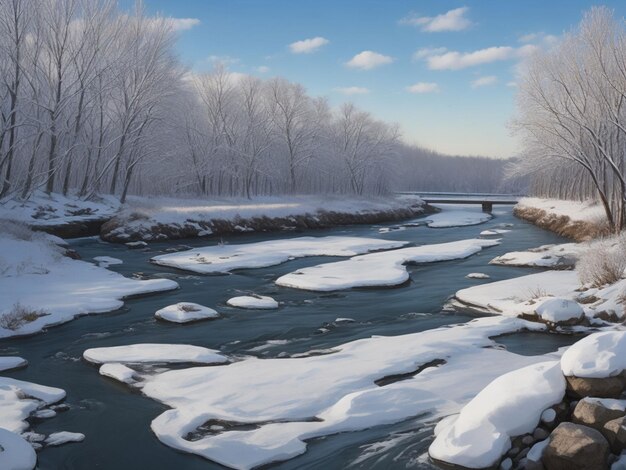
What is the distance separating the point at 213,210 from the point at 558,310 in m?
26.0

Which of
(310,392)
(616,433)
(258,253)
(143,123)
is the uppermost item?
(143,123)

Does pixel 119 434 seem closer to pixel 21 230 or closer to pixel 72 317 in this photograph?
pixel 72 317

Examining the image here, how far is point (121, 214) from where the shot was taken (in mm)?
30703

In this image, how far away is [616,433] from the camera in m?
5.45

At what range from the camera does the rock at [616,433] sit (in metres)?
5.40

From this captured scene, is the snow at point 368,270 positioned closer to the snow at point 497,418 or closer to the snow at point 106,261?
the snow at point 106,261

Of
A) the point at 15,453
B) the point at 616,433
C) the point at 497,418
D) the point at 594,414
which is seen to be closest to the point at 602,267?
the point at 594,414

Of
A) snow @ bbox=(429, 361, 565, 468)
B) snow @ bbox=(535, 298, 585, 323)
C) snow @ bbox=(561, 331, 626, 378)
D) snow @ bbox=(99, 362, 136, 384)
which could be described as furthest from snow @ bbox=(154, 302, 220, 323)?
snow @ bbox=(561, 331, 626, 378)

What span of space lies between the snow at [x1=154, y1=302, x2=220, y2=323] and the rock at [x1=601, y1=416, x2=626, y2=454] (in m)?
9.11

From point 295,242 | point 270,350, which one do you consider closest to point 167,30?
point 295,242

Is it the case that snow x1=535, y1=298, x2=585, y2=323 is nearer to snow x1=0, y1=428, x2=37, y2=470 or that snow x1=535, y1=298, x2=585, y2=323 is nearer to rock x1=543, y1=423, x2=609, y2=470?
rock x1=543, y1=423, x2=609, y2=470

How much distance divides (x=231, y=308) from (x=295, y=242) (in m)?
14.3

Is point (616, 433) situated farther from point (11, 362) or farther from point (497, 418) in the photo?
point (11, 362)

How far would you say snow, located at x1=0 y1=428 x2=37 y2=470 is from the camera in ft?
18.2
